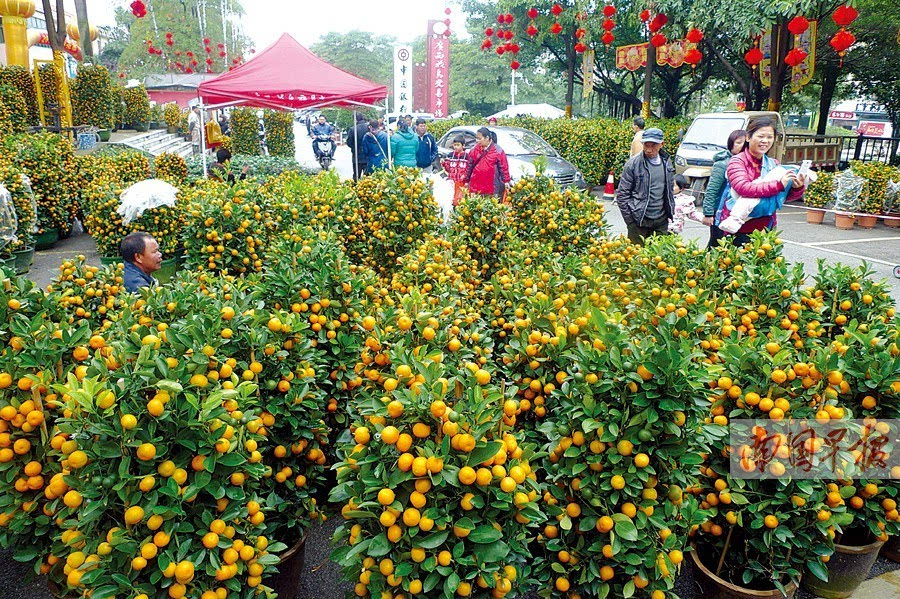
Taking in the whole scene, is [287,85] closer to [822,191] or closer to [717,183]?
[717,183]

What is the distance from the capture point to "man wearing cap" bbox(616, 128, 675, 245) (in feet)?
19.0

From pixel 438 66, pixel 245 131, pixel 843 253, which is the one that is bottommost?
pixel 843 253

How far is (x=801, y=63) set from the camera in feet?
50.3

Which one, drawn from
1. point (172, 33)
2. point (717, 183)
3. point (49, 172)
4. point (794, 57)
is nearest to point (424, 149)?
point (49, 172)

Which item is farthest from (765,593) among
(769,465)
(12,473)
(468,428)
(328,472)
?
(12,473)

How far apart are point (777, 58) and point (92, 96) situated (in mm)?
18081

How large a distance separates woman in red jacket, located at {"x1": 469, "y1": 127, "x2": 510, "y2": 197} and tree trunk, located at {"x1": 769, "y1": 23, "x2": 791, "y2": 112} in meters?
10.9

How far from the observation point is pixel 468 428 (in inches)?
75.4

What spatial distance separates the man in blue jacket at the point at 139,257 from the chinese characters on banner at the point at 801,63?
48.7 ft

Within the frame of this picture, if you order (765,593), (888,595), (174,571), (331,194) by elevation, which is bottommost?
(888,595)

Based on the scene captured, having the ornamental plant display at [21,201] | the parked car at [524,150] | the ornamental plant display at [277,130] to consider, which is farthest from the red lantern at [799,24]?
the ornamental plant display at [277,130]

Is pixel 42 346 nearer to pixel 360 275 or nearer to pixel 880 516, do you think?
pixel 360 275

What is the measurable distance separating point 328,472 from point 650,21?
51.9ft

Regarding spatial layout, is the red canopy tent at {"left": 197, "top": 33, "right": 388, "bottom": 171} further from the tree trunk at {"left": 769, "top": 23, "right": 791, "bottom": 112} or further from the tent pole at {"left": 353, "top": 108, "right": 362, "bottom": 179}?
the tree trunk at {"left": 769, "top": 23, "right": 791, "bottom": 112}
